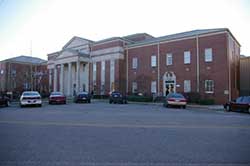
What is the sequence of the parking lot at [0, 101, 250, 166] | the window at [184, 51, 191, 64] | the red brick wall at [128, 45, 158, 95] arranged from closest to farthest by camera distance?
the parking lot at [0, 101, 250, 166] < the window at [184, 51, 191, 64] < the red brick wall at [128, 45, 158, 95]

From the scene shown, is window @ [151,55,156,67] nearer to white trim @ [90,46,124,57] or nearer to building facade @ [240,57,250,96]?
white trim @ [90,46,124,57]

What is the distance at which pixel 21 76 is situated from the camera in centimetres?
6047

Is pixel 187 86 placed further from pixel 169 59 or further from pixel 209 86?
pixel 169 59

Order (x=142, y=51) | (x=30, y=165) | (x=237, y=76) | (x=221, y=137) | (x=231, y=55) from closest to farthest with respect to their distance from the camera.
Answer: (x=30, y=165)
(x=221, y=137)
(x=231, y=55)
(x=237, y=76)
(x=142, y=51)

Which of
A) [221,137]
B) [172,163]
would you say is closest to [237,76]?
[221,137]

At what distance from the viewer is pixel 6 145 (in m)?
6.25

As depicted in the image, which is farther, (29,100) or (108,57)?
(108,57)

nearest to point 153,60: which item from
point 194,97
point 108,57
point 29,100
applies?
point 108,57

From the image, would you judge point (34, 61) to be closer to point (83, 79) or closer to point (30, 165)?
point (83, 79)

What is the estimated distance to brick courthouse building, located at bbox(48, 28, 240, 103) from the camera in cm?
2861

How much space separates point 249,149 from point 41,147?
19.6 feet

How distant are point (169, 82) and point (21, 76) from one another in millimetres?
45826

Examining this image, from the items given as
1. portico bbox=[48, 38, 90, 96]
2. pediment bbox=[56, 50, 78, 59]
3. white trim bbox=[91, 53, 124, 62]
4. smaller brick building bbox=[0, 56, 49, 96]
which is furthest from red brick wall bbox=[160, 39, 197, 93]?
smaller brick building bbox=[0, 56, 49, 96]

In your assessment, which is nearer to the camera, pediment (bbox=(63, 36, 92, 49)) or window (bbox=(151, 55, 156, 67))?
window (bbox=(151, 55, 156, 67))
